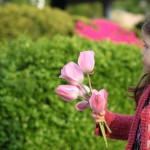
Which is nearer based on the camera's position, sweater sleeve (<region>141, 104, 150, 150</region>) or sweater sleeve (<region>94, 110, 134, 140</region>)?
sweater sleeve (<region>141, 104, 150, 150</region>)

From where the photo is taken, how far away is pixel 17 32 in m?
11.5

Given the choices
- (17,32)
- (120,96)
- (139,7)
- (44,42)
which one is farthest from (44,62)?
(139,7)

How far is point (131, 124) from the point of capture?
3.38 meters

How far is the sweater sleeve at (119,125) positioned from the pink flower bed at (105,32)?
12.2 m

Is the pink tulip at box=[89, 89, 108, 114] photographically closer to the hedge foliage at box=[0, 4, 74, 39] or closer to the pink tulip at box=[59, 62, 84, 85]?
the pink tulip at box=[59, 62, 84, 85]

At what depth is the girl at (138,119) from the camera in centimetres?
302

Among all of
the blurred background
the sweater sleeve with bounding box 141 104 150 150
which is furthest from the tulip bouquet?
the blurred background

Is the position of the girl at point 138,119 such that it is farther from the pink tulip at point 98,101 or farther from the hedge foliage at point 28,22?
the hedge foliage at point 28,22

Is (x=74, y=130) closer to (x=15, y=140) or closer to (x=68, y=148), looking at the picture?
(x=68, y=148)

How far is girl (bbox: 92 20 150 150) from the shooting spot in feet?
9.91

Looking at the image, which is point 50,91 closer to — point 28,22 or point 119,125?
point 119,125

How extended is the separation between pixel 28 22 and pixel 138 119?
30.0 ft

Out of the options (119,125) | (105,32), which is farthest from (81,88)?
(105,32)

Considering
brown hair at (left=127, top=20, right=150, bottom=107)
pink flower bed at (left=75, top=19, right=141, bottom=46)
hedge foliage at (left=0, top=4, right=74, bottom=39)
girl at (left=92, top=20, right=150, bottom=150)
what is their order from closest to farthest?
girl at (left=92, top=20, right=150, bottom=150) < brown hair at (left=127, top=20, right=150, bottom=107) < hedge foliage at (left=0, top=4, right=74, bottom=39) < pink flower bed at (left=75, top=19, right=141, bottom=46)
